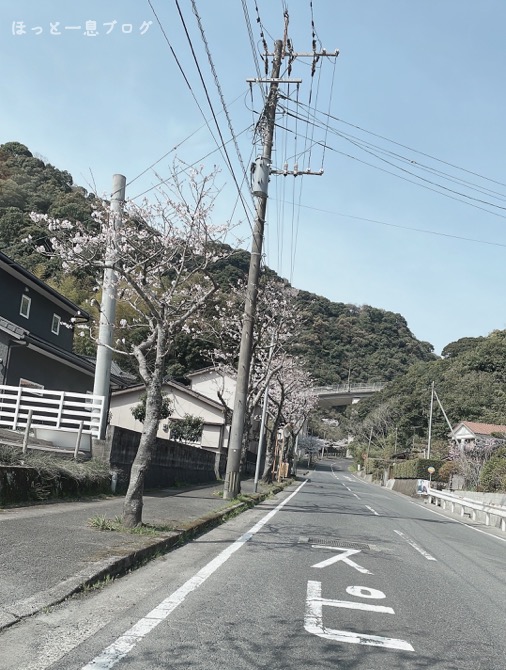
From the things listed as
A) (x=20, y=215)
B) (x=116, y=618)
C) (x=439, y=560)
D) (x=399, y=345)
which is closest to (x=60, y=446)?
(x=439, y=560)

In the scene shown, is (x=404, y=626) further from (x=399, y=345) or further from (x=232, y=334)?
(x=399, y=345)

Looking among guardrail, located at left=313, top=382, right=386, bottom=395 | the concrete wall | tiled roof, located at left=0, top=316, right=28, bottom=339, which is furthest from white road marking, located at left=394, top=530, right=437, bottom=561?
A: guardrail, located at left=313, top=382, right=386, bottom=395

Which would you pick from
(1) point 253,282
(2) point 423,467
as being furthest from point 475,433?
(1) point 253,282

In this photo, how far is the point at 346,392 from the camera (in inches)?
3543

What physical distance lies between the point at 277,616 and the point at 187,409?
3449 cm

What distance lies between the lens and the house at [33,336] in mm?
19406

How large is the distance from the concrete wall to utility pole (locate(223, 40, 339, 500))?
2.30 metres

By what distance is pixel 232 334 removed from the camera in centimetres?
2970

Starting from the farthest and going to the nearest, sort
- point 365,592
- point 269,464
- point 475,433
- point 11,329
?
point 475,433
point 269,464
point 11,329
point 365,592

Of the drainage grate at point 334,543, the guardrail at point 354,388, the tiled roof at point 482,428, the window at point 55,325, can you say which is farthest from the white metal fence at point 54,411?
the guardrail at point 354,388

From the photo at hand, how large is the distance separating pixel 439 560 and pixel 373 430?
8285 cm

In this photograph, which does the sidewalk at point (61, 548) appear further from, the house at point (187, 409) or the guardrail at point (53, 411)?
the house at point (187, 409)

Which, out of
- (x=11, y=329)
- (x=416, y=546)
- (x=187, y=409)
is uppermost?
(x=11, y=329)

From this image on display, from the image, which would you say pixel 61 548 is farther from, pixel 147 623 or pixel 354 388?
pixel 354 388
